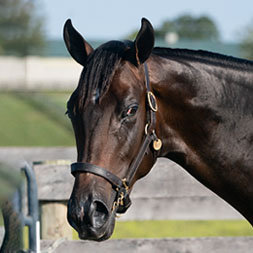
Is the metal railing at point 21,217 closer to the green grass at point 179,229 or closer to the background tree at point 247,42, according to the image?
the green grass at point 179,229

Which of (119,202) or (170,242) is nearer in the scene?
(119,202)

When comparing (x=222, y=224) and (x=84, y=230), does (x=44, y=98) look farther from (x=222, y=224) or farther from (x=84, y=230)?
(x=84, y=230)

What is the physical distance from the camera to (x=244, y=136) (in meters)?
3.37

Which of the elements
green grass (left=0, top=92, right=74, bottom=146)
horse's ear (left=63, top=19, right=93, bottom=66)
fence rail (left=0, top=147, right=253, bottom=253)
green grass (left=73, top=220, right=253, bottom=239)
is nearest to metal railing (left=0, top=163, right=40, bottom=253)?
fence rail (left=0, top=147, right=253, bottom=253)

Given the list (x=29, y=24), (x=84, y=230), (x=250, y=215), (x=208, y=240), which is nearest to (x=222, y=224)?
(x=208, y=240)

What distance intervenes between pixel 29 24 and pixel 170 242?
209ft

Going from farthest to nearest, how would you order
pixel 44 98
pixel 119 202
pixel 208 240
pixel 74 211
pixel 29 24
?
1. pixel 29 24
2. pixel 44 98
3. pixel 208 240
4. pixel 119 202
5. pixel 74 211

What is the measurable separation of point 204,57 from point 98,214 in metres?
1.12

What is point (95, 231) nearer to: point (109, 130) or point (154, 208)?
point (109, 130)

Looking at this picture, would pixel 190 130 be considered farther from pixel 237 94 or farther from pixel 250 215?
pixel 250 215

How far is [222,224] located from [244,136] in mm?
5633

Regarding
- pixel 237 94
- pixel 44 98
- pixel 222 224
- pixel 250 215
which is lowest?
pixel 44 98

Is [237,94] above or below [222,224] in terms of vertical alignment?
above

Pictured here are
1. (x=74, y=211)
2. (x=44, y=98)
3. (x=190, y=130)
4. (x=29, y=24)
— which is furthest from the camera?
(x=29, y=24)
